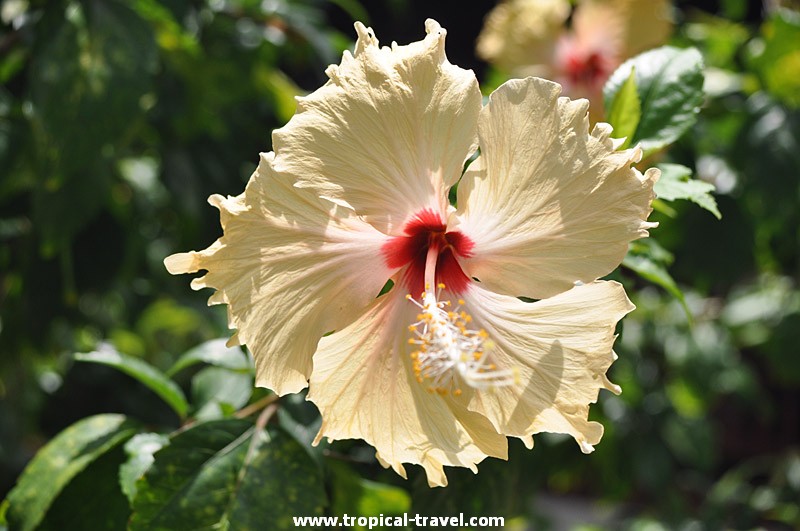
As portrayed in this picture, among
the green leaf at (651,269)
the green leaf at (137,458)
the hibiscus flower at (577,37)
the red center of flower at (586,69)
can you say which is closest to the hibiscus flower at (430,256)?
the green leaf at (651,269)

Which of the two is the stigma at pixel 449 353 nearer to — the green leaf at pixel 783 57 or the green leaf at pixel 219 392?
the green leaf at pixel 219 392

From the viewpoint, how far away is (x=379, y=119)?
2.27 ft

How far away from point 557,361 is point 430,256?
0.49 feet

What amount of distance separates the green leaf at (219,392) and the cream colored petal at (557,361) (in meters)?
0.36

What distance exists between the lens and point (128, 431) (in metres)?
0.93

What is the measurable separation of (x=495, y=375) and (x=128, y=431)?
1.53ft

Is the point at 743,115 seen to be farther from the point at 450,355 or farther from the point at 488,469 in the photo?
the point at 450,355

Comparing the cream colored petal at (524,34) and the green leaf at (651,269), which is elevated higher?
the cream colored petal at (524,34)

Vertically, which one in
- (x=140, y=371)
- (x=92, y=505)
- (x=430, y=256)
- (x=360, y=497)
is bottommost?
(x=360, y=497)

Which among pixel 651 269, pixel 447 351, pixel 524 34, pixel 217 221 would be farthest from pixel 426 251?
pixel 524 34

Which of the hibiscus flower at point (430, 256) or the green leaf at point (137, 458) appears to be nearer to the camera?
the hibiscus flower at point (430, 256)

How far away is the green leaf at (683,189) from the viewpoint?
796 mm

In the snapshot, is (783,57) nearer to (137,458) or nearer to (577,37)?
(577,37)

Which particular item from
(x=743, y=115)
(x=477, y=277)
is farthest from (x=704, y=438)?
(x=477, y=277)
